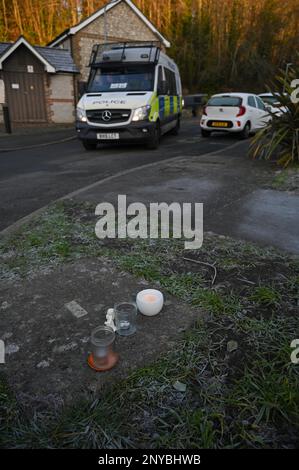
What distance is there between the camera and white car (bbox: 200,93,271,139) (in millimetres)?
11977

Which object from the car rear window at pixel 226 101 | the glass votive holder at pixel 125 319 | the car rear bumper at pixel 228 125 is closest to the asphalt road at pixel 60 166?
the car rear bumper at pixel 228 125

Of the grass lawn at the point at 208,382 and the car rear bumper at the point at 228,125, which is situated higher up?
the car rear bumper at the point at 228,125

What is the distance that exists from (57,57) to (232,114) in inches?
517

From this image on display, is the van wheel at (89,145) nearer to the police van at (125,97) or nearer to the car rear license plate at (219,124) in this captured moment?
the police van at (125,97)

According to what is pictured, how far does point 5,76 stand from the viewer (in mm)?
18359

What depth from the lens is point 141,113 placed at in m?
9.34

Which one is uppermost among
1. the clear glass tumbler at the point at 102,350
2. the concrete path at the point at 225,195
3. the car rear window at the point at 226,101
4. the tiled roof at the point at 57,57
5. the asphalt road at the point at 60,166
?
the tiled roof at the point at 57,57

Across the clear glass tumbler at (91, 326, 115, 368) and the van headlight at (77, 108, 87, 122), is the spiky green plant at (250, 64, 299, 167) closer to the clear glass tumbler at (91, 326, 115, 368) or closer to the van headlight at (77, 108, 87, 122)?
the van headlight at (77, 108, 87, 122)

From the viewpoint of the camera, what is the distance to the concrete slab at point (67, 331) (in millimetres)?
1934

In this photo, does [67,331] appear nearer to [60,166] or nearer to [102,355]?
[102,355]

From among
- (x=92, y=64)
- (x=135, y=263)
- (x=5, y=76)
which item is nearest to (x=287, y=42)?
(x=5, y=76)

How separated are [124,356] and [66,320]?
567 mm

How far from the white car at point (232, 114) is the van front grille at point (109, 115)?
4190mm
